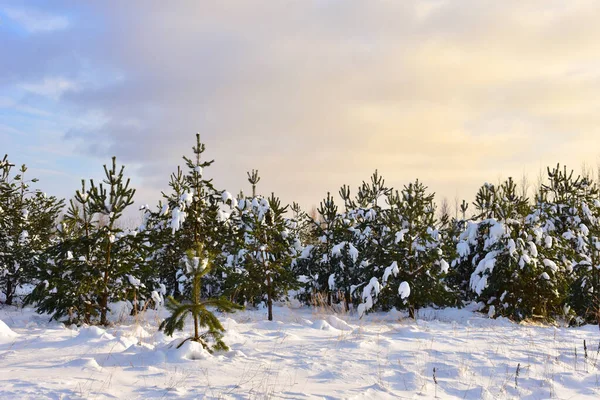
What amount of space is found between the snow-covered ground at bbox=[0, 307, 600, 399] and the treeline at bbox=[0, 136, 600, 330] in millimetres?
2996

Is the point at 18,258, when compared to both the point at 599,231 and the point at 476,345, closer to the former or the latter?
the point at 476,345

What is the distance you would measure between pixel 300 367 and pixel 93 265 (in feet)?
22.7

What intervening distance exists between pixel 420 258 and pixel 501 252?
2.32m

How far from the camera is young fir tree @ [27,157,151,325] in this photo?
33.6 ft

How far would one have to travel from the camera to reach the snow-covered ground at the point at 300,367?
4.88m

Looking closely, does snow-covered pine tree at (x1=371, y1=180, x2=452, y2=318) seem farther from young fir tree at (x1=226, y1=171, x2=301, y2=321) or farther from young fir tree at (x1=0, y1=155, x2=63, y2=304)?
young fir tree at (x1=0, y1=155, x2=63, y2=304)

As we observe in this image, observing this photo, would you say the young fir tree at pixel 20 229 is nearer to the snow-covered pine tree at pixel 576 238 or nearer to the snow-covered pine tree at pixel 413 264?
the snow-covered pine tree at pixel 413 264

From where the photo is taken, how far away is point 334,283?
15477 mm

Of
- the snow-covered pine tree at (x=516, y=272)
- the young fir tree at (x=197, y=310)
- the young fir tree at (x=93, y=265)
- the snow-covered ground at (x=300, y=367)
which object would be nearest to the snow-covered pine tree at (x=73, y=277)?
the young fir tree at (x=93, y=265)

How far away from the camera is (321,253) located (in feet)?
55.0

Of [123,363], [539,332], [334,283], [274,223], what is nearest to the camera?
[123,363]

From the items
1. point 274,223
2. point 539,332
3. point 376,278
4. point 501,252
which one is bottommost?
point 539,332

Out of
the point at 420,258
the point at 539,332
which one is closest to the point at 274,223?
the point at 420,258

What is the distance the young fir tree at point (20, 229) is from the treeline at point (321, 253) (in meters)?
0.05
